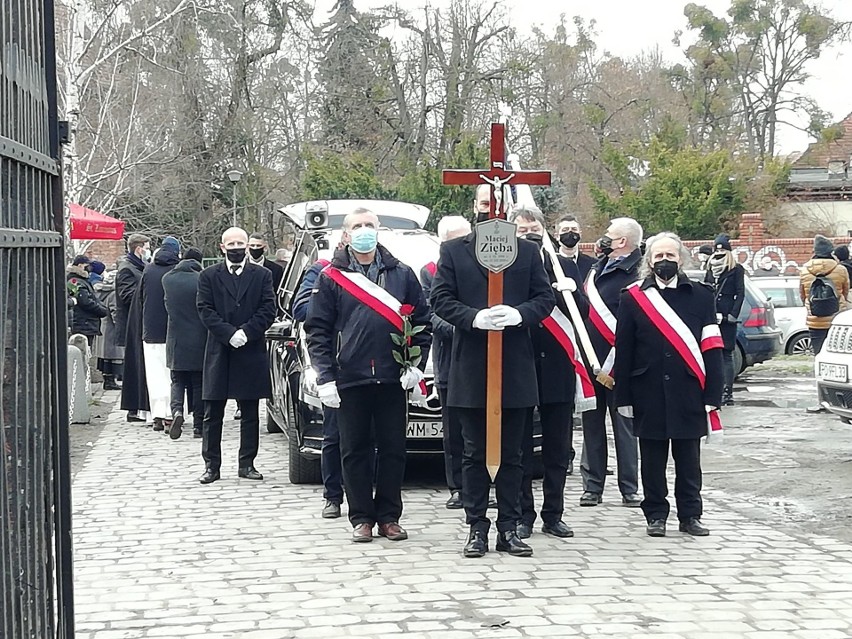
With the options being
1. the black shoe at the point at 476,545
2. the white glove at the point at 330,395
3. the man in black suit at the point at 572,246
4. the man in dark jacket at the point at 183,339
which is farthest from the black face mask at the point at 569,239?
the man in dark jacket at the point at 183,339

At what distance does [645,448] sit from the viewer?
7965mm

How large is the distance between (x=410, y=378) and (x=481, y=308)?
2.28 feet

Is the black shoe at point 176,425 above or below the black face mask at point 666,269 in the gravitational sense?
below

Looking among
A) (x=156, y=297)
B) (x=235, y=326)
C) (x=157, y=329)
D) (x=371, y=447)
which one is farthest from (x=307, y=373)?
(x=157, y=329)

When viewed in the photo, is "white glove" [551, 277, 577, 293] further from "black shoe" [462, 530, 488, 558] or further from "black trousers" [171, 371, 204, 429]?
"black trousers" [171, 371, 204, 429]

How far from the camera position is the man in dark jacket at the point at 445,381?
8422 mm

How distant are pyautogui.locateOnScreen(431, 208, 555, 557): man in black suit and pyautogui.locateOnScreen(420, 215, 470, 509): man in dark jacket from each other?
3.05ft

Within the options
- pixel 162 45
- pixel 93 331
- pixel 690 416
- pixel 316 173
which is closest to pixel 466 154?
pixel 316 173

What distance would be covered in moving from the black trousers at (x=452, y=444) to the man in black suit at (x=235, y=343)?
5.89ft

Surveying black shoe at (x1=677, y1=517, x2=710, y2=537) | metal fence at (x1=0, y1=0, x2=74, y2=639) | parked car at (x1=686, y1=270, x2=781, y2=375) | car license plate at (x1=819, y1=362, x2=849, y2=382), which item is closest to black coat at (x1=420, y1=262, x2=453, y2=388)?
black shoe at (x1=677, y1=517, x2=710, y2=537)

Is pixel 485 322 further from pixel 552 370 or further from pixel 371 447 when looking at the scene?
pixel 371 447

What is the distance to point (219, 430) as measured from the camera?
10.1m

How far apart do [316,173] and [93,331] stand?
19.5 metres

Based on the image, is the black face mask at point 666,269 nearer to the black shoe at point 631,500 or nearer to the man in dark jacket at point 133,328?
the black shoe at point 631,500
